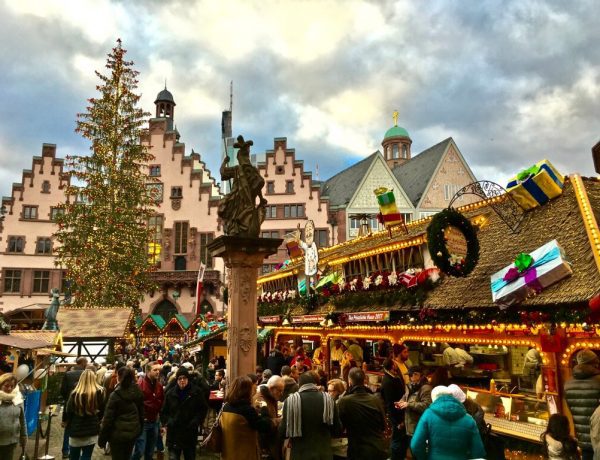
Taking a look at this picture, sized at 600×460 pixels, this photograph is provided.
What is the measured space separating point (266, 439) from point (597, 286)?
6199mm

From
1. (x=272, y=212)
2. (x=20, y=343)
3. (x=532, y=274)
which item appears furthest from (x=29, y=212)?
(x=532, y=274)

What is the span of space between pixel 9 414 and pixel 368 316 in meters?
9.95

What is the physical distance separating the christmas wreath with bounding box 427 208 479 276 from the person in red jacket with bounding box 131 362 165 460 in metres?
6.63

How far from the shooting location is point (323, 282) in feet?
66.0

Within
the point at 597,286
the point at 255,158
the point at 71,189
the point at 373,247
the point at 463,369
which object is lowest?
the point at 463,369

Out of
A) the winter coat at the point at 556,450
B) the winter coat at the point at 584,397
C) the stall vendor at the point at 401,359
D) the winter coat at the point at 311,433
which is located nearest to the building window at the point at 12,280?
the stall vendor at the point at 401,359

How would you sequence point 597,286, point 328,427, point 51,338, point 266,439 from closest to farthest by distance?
1. point 328,427
2. point 266,439
3. point 597,286
4. point 51,338

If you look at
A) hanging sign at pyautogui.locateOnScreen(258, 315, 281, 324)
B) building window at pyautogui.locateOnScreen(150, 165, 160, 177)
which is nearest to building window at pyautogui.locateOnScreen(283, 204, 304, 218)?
building window at pyautogui.locateOnScreen(150, 165, 160, 177)

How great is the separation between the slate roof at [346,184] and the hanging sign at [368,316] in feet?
91.9

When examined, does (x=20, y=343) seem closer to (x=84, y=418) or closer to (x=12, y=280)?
(x=84, y=418)

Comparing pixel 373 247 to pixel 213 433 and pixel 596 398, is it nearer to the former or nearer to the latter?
pixel 596 398

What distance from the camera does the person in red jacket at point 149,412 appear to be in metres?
9.05

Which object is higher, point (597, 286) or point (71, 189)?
point (71, 189)

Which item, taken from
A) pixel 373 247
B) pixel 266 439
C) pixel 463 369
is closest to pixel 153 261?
pixel 373 247
